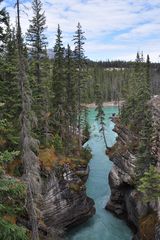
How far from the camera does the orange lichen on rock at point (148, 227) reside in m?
26.5

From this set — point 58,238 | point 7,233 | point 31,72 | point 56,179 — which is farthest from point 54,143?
point 7,233

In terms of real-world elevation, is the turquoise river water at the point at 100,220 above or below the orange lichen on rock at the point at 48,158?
below

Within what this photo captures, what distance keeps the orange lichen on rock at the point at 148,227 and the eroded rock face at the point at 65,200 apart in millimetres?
6989

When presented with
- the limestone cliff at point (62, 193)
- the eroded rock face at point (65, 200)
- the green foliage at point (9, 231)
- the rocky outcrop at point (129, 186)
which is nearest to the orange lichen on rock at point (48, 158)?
the limestone cliff at point (62, 193)

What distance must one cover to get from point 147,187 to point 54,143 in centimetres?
1293

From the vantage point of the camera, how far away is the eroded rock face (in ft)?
99.6

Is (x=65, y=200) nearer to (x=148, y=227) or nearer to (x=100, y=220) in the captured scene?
(x=100, y=220)

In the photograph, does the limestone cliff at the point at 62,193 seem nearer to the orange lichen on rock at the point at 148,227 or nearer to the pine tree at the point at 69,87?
the orange lichen on rock at the point at 148,227

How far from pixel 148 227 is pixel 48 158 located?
1070 centimetres

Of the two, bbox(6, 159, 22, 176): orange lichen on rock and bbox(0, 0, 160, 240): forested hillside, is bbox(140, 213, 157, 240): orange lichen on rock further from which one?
bbox(6, 159, 22, 176): orange lichen on rock

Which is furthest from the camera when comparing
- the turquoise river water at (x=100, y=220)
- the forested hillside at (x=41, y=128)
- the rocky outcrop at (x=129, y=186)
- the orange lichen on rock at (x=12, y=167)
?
the turquoise river water at (x=100, y=220)

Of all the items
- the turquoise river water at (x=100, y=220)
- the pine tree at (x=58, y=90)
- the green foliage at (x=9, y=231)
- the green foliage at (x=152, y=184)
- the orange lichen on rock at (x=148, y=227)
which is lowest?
the turquoise river water at (x=100, y=220)

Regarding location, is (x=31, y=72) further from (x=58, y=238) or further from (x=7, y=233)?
(x=7, y=233)

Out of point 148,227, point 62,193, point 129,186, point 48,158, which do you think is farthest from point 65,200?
point 148,227
